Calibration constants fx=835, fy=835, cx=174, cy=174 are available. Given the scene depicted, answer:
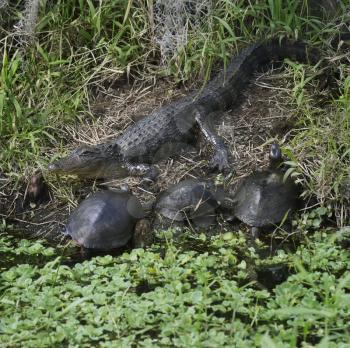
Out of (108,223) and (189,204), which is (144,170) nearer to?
(189,204)

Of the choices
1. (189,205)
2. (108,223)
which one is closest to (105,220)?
(108,223)

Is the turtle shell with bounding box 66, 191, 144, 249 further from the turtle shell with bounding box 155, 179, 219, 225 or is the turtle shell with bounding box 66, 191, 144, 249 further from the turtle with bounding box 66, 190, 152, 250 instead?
the turtle shell with bounding box 155, 179, 219, 225

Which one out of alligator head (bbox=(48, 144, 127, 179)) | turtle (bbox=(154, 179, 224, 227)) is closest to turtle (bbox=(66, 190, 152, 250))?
turtle (bbox=(154, 179, 224, 227))

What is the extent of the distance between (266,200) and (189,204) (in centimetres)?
62

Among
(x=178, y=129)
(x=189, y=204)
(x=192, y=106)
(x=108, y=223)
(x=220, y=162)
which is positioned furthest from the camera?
(x=192, y=106)

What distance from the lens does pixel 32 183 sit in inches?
283

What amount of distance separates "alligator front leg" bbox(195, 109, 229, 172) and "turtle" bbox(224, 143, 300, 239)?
45cm

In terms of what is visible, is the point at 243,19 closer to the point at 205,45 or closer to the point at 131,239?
the point at 205,45

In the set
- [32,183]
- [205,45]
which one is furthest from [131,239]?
[205,45]

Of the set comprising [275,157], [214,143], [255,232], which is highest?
[275,157]

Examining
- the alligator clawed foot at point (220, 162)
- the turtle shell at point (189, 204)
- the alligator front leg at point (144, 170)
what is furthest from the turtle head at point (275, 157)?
the alligator front leg at point (144, 170)

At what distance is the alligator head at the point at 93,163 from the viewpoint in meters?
7.16

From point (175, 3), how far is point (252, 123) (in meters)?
1.43

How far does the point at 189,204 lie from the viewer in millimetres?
6734
